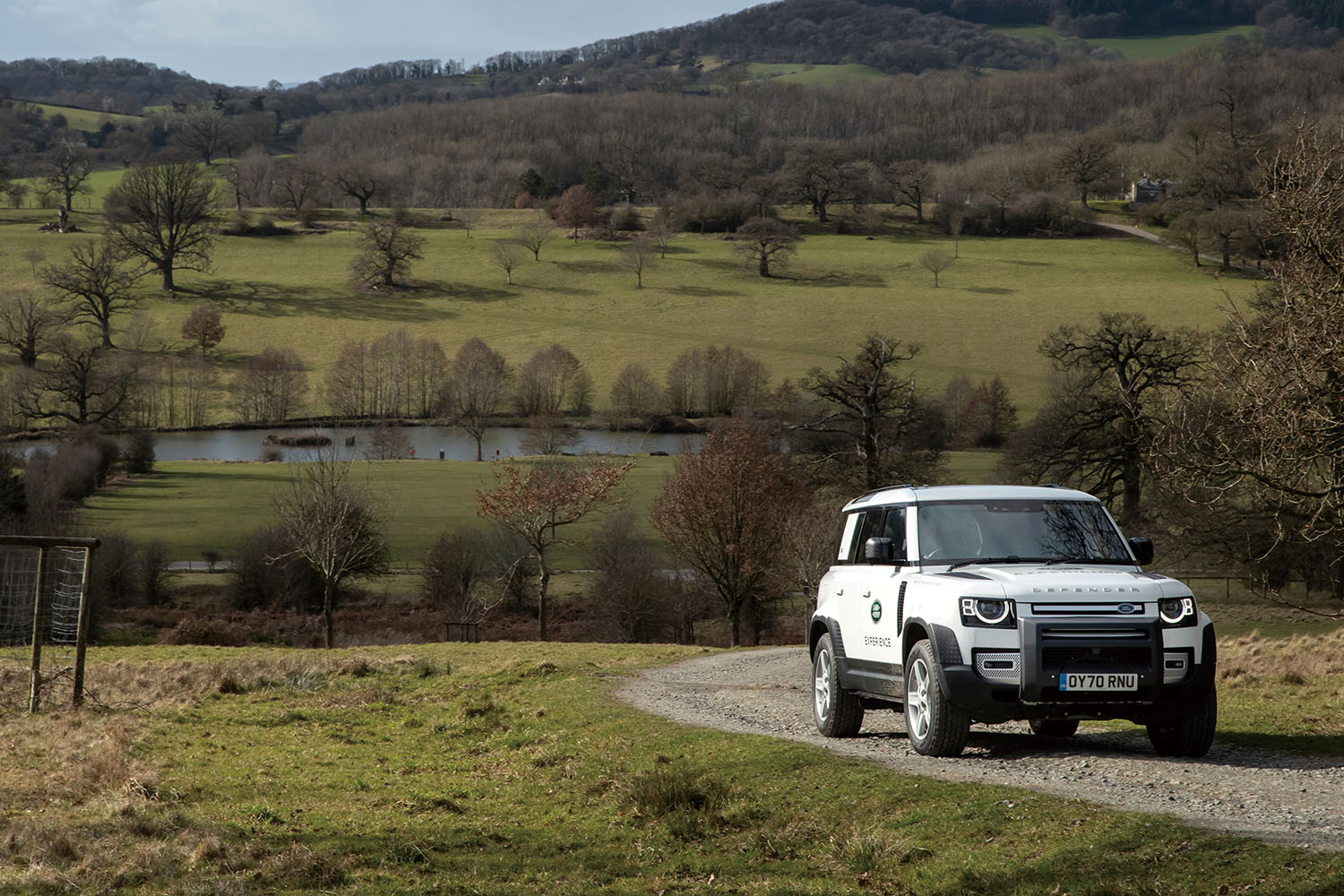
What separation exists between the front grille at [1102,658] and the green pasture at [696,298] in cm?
9183

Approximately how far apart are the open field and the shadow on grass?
392ft

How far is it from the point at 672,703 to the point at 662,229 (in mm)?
147172

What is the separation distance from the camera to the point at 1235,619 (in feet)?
157

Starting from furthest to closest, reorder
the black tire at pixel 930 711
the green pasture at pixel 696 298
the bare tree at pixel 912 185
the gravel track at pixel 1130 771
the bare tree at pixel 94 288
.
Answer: the bare tree at pixel 912 185 → the bare tree at pixel 94 288 → the green pasture at pixel 696 298 → the black tire at pixel 930 711 → the gravel track at pixel 1130 771

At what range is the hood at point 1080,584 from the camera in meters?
10.7

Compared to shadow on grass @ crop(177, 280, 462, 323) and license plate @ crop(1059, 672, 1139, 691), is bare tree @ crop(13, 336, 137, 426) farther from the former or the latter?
license plate @ crop(1059, 672, 1139, 691)

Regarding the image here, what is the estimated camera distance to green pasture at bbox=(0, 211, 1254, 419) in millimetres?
117438

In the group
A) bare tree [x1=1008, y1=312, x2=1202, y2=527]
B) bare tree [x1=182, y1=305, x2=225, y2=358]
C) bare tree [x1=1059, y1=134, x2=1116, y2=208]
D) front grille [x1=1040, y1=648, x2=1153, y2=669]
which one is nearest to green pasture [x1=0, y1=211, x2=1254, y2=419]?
bare tree [x1=182, y1=305, x2=225, y2=358]

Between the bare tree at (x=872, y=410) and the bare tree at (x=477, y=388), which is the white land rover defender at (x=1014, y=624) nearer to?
the bare tree at (x=872, y=410)

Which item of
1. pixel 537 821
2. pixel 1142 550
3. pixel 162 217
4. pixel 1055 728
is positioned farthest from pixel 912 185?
pixel 537 821

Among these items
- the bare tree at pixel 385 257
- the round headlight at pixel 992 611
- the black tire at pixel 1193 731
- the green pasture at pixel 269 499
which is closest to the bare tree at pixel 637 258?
the bare tree at pixel 385 257

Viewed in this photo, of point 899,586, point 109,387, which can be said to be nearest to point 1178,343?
point 899,586

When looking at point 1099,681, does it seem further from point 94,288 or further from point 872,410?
point 94,288

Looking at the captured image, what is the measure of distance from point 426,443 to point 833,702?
9622cm
